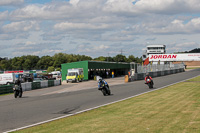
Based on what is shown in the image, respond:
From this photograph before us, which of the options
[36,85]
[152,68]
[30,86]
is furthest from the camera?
[152,68]

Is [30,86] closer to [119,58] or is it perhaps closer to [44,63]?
[44,63]

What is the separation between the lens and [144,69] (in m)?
51.6

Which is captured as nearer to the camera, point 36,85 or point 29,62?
point 36,85

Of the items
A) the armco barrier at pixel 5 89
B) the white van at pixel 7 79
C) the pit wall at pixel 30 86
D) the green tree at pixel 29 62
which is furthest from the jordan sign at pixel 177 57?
the green tree at pixel 29 62

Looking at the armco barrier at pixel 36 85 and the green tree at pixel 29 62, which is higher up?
the green tree at pixel 29 62

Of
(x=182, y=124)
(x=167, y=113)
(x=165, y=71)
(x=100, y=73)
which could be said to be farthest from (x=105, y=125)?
(x=100, y=73)

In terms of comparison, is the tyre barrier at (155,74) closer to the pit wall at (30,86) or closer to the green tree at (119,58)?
the pit wall at (30,86)

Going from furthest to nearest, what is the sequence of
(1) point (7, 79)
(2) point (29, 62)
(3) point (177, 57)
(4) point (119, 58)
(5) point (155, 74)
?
(4) point (119, 58) → (2) point (29, 62) → (3) point (177, 57) → (5) point (155, 74) → (1) point (7, 79)

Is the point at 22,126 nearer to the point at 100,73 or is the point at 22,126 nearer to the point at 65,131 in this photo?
the point at 65,131

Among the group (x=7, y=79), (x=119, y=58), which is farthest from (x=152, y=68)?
(x=119, y=58)

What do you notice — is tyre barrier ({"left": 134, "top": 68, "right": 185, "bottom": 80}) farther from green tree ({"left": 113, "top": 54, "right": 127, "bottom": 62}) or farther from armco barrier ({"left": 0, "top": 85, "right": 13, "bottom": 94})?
green tree ({"left": 113, "top": 54, "right": 127, "bottom": 62})

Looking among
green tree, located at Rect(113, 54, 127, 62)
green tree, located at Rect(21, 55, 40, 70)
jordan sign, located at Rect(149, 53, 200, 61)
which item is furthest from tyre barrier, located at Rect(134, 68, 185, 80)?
green tree, located at Rect(113, 54, 127, 62)

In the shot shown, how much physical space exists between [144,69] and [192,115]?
41.6 m

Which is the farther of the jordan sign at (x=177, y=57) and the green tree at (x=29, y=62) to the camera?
the green tree at (x=29, y=62)
